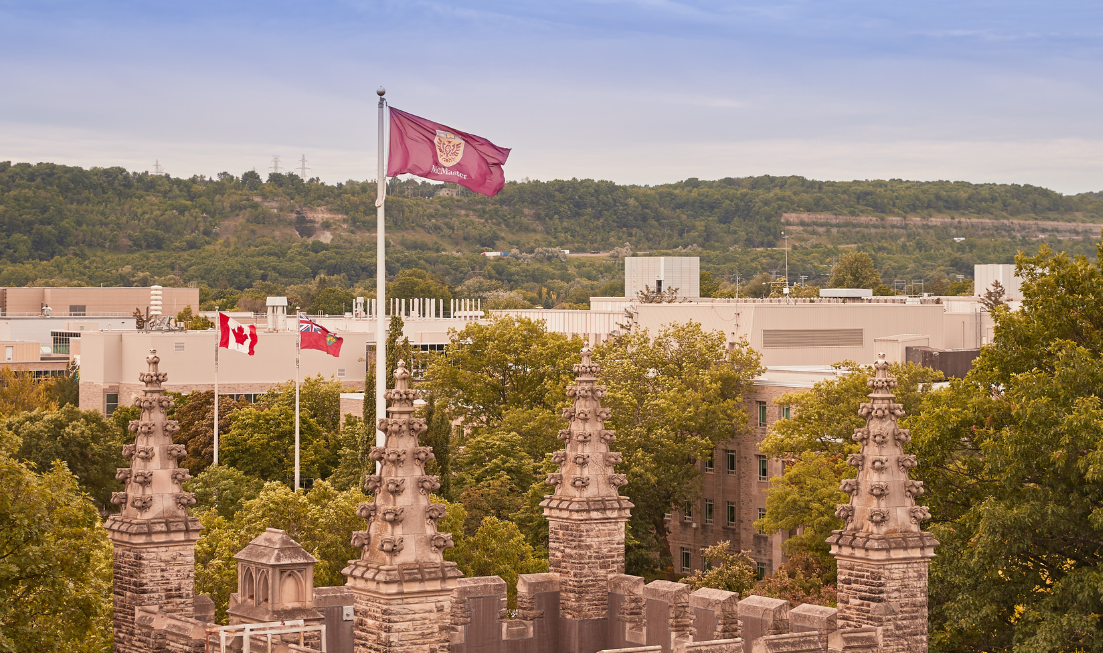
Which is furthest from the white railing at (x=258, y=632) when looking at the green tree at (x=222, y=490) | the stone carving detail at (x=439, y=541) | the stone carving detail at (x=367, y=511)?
the green tree at (x=222, y=490)

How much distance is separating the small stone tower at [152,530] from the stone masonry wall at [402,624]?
528 cm

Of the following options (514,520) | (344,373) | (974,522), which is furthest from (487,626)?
(344,373)

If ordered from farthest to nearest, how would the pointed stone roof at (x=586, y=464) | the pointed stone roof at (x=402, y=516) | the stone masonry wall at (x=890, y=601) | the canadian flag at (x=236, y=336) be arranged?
the canadian flag at (x=236, y=336) < the pointed stone roof at (x=586, y=464) < the stone masonry wall at (x=890, y=601) < the pointed stone roof at (x=402, y=516)

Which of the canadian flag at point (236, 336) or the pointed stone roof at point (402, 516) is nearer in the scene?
the pointed stone roof at point (402, 516)

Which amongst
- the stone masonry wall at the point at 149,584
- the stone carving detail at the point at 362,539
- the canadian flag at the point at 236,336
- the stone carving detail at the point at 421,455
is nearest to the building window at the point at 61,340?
the canadian flag at the point at 236,336

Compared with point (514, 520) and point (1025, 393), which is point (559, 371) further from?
point (1025, 393)

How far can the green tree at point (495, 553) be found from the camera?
65062 millimetres

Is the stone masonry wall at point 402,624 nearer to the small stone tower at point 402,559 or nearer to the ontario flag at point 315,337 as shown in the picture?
the small stone tower at point 402,559

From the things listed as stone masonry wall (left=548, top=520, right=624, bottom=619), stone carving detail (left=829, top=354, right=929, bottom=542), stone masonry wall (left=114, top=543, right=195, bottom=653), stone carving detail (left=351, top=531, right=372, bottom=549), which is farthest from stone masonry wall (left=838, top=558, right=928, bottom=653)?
stone masonry wall (left=114, top=543, right=195, bottom=653)

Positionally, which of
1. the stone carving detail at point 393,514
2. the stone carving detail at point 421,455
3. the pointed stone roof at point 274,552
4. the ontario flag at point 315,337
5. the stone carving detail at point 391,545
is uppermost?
the ontario flag at point 315,337

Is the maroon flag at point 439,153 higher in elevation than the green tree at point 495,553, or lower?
higher

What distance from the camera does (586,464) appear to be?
3347 cm

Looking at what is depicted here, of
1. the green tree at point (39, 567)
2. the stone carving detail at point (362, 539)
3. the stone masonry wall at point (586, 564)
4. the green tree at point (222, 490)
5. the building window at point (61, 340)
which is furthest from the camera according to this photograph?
the building window at point (61, 340)

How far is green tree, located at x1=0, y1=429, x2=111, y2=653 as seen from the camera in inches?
1265
